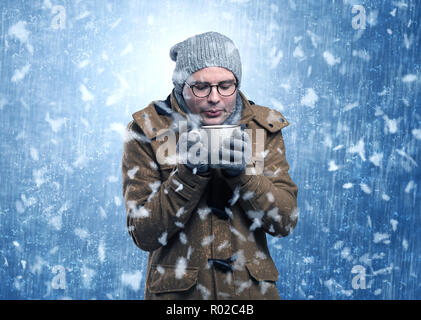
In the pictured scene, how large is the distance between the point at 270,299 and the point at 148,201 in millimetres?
481

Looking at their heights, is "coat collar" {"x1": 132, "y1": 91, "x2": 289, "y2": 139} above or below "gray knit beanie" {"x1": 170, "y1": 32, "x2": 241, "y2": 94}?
below

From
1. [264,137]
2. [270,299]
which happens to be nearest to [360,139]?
[264,137]

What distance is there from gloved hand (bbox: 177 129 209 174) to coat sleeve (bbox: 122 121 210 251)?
0.13 ft

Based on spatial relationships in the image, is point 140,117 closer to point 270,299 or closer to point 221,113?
point 221,113

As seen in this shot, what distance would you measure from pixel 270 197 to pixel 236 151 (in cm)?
22

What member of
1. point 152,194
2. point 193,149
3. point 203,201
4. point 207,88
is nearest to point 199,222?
point 203,201

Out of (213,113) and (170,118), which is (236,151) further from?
(170,118)

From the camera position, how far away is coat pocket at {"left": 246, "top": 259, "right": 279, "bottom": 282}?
1.74 metres

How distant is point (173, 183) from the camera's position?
1.65 m

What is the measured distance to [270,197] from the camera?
5.59 ft

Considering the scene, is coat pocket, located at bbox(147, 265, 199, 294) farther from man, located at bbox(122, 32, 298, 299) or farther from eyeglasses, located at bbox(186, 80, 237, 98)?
eyeglasses, located at bbox(186, 80, 237, 98)

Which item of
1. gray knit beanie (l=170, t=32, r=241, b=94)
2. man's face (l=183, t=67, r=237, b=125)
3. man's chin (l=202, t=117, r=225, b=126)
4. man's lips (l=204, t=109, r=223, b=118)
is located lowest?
man's chin (l=202, t=117, r=225, b=126)

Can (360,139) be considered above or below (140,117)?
above

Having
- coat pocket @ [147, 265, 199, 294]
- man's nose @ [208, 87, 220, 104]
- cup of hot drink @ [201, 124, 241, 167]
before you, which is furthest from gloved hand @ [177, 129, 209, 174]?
coat pocket @ [147, 265, 199, 294]
